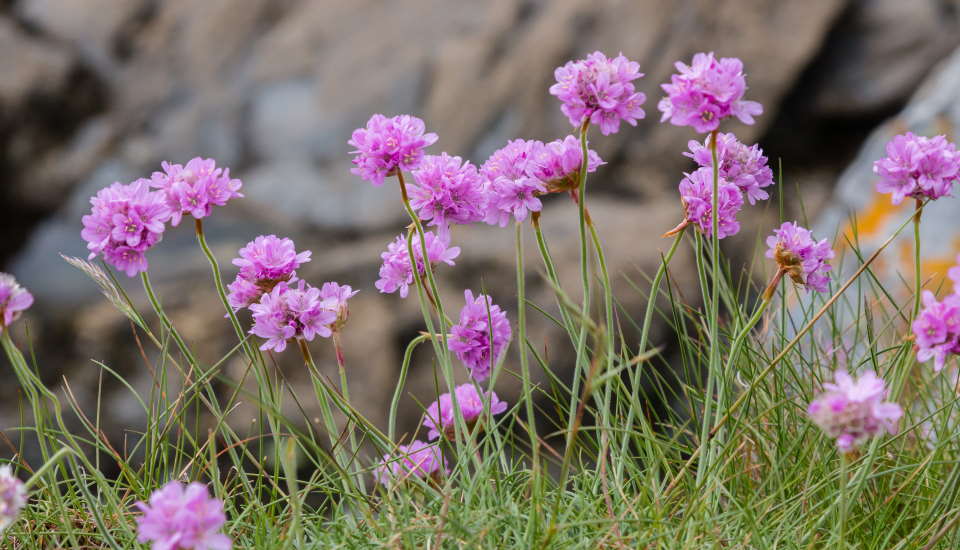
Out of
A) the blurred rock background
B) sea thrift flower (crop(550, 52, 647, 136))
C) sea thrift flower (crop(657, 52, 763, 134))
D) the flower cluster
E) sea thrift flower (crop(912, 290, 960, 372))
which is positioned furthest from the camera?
the blurred rock background

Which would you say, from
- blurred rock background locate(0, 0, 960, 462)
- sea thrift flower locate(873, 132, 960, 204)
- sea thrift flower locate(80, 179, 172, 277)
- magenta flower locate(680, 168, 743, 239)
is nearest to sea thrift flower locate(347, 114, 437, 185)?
sea thrift flower locate(80, 179, 172, 277)

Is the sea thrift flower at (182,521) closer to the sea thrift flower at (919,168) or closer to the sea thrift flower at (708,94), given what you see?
the sea thrift flower at (708,94)

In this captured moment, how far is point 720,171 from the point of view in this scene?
146cm

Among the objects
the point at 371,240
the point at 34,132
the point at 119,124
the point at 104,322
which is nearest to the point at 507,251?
the point at 371,240

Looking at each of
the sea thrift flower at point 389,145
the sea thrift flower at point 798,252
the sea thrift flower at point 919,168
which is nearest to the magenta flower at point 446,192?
the sea thrift flower at point 389,145

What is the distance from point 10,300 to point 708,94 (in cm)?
85

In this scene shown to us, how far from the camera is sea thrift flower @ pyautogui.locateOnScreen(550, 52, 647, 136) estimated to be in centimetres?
130

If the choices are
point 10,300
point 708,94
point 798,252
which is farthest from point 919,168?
point 10,300

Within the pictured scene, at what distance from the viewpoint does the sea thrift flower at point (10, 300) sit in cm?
113

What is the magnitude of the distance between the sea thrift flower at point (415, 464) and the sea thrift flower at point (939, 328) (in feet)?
2.21

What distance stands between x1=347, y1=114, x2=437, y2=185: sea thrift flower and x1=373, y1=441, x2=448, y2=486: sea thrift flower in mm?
399

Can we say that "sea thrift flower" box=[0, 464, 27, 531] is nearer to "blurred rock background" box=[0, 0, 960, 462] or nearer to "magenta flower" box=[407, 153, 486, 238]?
"magenta flower" box=[407, 153, 486, 238]

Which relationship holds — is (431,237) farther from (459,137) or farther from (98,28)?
(98,28)

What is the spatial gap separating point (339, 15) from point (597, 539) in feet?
12.7
